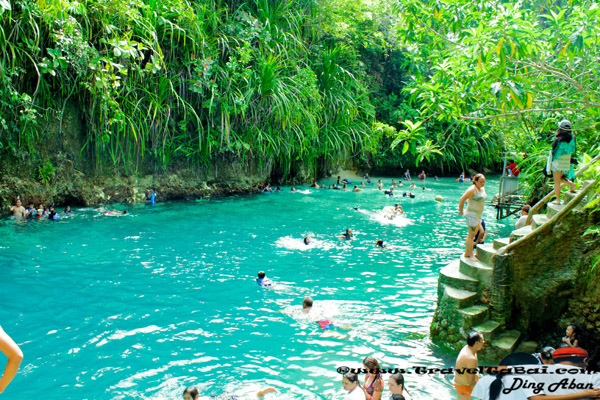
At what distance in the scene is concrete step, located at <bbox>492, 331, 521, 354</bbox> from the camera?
5.87 m

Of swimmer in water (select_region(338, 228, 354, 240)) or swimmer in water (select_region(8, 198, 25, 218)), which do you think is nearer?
swimmer in water (select_region(338, 228, 354, 240))

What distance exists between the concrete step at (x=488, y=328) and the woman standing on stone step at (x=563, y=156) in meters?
2.18

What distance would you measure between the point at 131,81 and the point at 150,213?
190 inches

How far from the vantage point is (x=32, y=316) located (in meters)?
7.52

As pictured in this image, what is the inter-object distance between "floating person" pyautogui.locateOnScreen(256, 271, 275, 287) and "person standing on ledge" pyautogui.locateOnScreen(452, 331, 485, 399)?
4547 mm

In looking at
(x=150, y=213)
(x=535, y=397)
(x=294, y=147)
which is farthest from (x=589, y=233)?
(x=294, y=147)

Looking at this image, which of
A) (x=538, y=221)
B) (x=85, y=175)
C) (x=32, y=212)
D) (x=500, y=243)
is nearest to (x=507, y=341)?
(x=500, y=243)

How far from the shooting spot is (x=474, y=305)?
21.0 ft

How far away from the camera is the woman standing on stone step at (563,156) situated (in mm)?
6922

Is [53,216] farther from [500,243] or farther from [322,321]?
[500,243]

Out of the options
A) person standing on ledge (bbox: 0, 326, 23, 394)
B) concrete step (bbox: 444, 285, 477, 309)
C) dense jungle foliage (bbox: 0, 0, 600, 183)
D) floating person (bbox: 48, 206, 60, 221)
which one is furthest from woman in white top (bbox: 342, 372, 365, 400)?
floating person (bbox: 48, 206, 60, 221)

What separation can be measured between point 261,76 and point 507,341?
16371 millimetres

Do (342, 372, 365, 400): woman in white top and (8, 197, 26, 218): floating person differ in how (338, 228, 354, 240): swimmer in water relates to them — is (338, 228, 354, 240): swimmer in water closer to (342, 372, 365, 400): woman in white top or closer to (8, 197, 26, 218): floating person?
(342, 372, 365, 400): woman in white top

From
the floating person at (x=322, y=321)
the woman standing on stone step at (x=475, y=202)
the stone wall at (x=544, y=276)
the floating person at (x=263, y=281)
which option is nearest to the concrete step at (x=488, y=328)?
the stone wall at (x=544, y=276)
